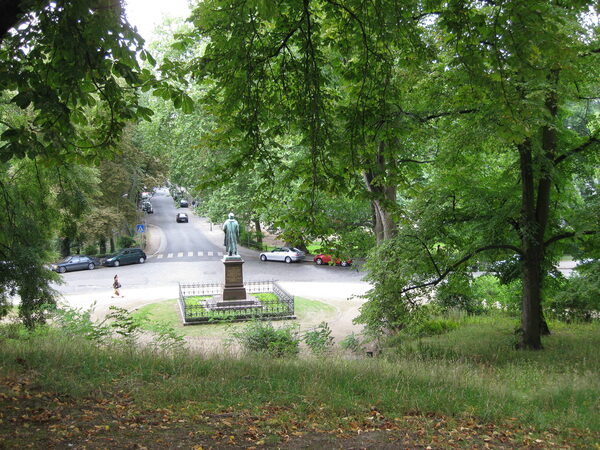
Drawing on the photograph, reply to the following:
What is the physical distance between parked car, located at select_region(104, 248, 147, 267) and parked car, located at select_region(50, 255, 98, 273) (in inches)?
41.8

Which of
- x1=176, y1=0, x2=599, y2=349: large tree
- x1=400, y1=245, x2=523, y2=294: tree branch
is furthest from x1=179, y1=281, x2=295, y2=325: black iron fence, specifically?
x1=400, y1=245, x2=523, y2=294: tree branch

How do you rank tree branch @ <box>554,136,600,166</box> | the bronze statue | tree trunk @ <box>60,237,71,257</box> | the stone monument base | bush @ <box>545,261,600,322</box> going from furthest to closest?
tree trunk @ <box>60,237,71,257</box>, the bronze statue, the stone monument base, bush @ <box>545,261,600,322</box>, tree branch @ <box>554,136,600,166</box>

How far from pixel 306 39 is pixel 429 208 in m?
6.32

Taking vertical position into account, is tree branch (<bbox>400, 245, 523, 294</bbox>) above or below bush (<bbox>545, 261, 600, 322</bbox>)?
above

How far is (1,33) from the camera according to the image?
4.91 meters

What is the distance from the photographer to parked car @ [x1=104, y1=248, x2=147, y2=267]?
1380 inches

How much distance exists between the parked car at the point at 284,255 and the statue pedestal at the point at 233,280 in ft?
49.9

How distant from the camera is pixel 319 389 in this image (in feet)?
20.7

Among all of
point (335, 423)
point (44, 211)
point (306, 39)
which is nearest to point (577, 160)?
point (306, 39)

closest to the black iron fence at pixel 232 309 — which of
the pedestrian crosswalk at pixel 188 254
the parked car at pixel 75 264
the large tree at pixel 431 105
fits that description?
the large tree at pixel 431 105

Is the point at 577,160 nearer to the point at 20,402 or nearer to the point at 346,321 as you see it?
the point at 346,321

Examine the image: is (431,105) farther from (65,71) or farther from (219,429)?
(219,429)

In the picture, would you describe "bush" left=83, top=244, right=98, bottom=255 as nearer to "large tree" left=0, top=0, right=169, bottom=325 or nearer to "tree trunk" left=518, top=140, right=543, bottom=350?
"tree trunk" left=518, top=140, right=543, bottom=350

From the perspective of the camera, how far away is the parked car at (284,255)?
36.8 meters
